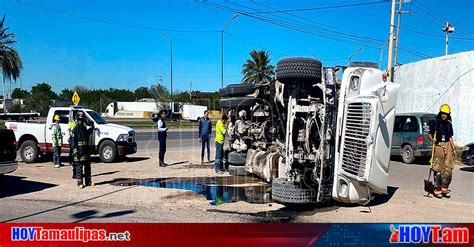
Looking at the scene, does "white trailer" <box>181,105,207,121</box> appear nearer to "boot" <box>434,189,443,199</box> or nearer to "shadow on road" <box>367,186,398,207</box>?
"shadow on road" <box>367,186,398,207</box>

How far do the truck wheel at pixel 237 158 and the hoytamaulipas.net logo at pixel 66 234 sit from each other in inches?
216

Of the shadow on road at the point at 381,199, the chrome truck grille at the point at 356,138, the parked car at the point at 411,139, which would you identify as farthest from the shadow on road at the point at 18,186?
the parked car at the point at 411,139

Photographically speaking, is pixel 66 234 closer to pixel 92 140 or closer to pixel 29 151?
pixel 92 140

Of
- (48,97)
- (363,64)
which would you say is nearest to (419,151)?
(363,64)

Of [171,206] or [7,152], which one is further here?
[7,152]

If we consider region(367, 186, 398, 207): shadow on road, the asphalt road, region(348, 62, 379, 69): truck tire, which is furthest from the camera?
region(367, 186, 398, 207): shadow on road

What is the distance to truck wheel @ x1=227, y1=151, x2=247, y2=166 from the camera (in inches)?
324

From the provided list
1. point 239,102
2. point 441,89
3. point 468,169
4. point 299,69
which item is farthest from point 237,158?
point 468,169

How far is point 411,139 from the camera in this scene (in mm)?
12438

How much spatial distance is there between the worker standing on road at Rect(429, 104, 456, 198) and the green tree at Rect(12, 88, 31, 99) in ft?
20.1

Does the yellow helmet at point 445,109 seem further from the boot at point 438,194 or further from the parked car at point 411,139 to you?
the parked car at point 411,139

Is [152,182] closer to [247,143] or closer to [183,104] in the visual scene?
[247,143]

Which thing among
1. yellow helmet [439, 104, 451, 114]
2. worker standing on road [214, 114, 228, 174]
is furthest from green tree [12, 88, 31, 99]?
yellow helmet [439, 104, 451, 114]

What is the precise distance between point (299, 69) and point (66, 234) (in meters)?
3.01
